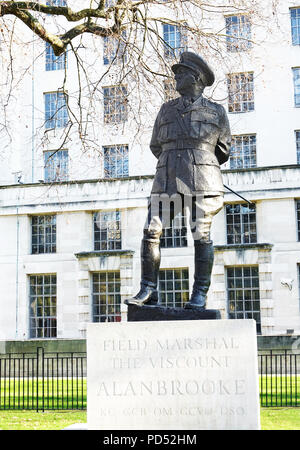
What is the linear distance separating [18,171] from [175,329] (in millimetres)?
31945

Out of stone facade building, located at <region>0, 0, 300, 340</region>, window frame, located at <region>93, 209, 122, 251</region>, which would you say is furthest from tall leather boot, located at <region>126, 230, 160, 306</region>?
window frame, located at <region>93, 209, 122, 251</region>

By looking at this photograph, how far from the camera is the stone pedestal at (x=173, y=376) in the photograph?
7.03 m

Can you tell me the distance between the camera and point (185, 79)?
8.40 meters

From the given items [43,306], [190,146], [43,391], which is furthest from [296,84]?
[190,146]

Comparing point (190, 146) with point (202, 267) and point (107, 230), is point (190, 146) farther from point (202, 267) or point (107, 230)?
point (107, 230)

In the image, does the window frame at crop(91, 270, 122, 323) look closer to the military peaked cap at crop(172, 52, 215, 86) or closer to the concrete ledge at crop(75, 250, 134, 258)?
the concrete ledge at crop(75, 250, 134, 258)

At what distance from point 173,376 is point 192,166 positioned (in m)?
2.59

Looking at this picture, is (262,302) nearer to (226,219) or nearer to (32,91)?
(226,219)

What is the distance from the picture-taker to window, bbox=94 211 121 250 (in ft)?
115

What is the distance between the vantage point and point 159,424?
7066 mm
